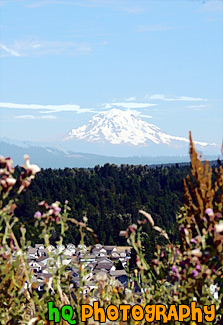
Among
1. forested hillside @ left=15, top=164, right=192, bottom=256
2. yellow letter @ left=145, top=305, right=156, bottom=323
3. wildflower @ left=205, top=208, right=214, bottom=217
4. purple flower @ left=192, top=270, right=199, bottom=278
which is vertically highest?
wildflower @ left=205, top=208, right=214, bottom=217

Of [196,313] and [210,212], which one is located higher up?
[210,212]

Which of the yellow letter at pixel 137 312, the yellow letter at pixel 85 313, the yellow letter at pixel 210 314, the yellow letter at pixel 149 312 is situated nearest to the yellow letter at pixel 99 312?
the yellow letter at pixel 85 313

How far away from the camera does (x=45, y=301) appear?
464 centimetres

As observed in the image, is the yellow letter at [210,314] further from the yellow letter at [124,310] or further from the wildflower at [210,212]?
the wildflower at [210,212]

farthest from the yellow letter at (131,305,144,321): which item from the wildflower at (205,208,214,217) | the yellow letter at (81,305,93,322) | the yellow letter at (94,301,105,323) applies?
the wildflower at (205,208,214,217)

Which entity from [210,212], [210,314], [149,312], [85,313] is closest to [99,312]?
[85,313]

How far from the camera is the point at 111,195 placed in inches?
5517

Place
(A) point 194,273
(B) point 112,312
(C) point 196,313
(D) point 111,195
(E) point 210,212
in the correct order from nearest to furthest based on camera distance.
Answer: (A) point 194,273 → (E) point 210,212 → (C) point 196,313 → (B) point 112,312 → (D) point 111,195

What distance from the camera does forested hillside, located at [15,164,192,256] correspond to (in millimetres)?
114250

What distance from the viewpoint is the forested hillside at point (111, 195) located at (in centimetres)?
11425

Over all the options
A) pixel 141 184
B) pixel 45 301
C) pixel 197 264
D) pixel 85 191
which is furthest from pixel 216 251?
pixel 141 184

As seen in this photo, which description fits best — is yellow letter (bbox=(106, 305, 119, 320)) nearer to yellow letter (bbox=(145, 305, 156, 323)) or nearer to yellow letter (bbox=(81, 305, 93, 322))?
yellow letter (bbox=(81, 305, 93, 322))

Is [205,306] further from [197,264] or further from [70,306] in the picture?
[70,306]

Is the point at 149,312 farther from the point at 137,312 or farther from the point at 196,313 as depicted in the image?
the point at 196,313
